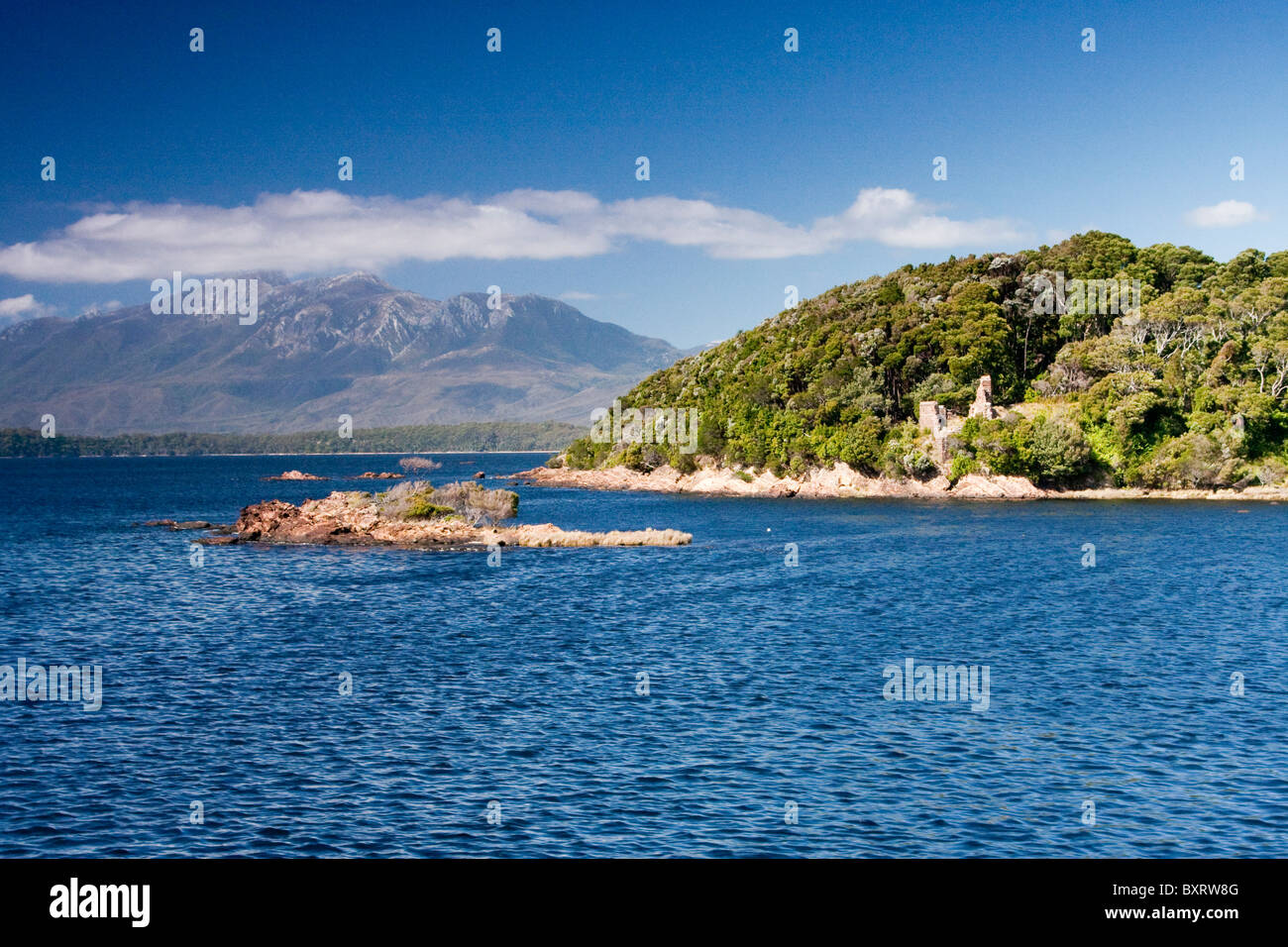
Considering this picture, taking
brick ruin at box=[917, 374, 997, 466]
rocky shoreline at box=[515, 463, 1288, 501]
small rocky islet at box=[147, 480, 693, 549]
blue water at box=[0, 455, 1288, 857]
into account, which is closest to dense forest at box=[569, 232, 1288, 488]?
brick ruin at box=[917, 374, 997, 466]

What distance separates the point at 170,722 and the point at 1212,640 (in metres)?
41.2

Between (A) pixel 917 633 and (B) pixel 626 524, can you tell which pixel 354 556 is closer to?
(B) pixel 626 524

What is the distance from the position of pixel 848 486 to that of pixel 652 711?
105319 millimetres

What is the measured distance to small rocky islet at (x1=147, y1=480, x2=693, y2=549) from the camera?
8119 centimetres

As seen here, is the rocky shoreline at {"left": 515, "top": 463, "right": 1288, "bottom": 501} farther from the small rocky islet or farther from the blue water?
the small rocky islet

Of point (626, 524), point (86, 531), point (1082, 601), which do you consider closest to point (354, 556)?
point (626, 524)

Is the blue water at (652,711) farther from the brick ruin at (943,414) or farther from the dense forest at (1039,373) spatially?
the brick ruin at (943,414)

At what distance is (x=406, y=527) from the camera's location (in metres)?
84.1

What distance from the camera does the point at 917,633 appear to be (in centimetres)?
4428

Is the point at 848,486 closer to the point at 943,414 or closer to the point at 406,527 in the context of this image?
the point at 943,414

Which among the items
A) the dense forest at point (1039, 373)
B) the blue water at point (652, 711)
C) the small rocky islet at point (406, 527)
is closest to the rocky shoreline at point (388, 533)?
the small rocky islet at point (406, 527)

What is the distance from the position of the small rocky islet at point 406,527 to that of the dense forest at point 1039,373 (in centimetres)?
5670

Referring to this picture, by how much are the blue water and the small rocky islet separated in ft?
37.9

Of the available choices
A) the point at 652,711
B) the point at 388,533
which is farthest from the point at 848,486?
the point at 652,711
